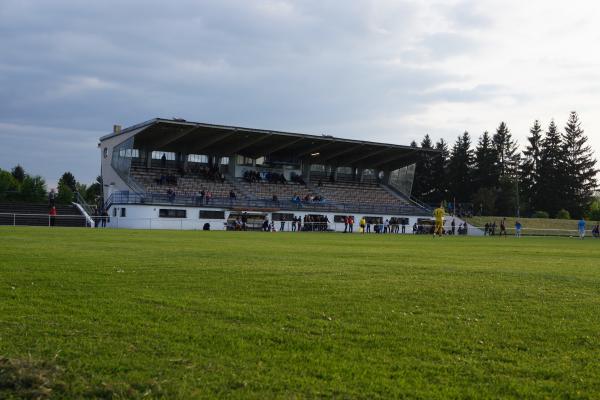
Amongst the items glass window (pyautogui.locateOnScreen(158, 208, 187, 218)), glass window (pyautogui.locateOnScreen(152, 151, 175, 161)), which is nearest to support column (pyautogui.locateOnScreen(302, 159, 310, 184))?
glass window (pyautogui.locateOnScreen(152, 151, 175, 161))

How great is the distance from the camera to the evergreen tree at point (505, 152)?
107 metres

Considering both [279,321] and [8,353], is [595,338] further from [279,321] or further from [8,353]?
[8,353]

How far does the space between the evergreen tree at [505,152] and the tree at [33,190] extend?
2844 inches

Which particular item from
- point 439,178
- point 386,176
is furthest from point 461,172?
point 386,176

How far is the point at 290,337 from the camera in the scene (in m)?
6.45

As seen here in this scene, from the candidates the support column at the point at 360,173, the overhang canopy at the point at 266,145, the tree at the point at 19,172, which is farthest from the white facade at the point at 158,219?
the tree at the point at 19,172

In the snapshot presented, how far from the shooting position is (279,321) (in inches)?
286

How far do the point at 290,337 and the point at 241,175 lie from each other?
6562 cm

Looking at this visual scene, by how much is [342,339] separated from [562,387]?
216 cm

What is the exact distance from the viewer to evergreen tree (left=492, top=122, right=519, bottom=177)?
106812mm

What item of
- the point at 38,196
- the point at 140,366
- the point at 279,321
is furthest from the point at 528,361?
the point at 38,196

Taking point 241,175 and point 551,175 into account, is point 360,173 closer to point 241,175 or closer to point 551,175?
point 241,175

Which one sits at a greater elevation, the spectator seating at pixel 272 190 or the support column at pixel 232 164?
the support column at pixel 232 164

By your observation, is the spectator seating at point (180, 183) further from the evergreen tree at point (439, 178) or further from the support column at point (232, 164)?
the evergreen tree at point (439, 178)
